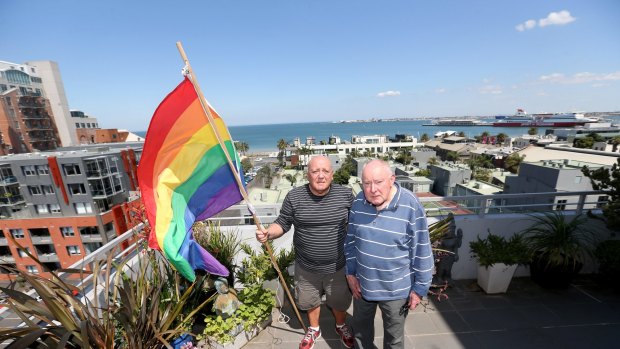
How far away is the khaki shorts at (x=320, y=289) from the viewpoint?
2559 millimetres

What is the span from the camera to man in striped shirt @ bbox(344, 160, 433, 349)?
194 centimetres

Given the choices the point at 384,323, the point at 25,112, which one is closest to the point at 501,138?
the point at 384,323

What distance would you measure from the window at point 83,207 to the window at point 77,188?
105cm

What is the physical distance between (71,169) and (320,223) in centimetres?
3001

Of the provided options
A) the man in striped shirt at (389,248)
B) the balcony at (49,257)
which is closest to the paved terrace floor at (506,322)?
the man in striped shirt at (389,248)

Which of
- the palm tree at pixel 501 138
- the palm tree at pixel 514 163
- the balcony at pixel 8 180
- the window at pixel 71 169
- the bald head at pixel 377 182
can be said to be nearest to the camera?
the bald head at pixel 377 182

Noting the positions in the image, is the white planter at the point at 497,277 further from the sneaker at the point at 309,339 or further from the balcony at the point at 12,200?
the balcony at the point at 12,200

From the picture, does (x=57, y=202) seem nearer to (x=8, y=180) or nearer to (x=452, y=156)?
(x=8, y=180)

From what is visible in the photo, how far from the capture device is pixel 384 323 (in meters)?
2.22

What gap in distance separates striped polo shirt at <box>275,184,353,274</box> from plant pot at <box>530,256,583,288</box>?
2.85m

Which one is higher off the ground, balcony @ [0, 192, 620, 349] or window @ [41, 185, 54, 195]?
balcony @ [0, 192, 620, 349]

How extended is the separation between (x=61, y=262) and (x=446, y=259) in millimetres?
34454

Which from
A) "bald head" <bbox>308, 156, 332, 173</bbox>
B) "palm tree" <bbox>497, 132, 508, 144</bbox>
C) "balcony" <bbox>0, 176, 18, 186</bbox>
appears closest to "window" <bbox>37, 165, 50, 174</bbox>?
"balcony" <bbox>0, 176, 18, 186</bbox>

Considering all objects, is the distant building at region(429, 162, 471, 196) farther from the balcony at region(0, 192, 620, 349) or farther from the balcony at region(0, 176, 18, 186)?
the balcony at region(0, 176, 18, 186)
